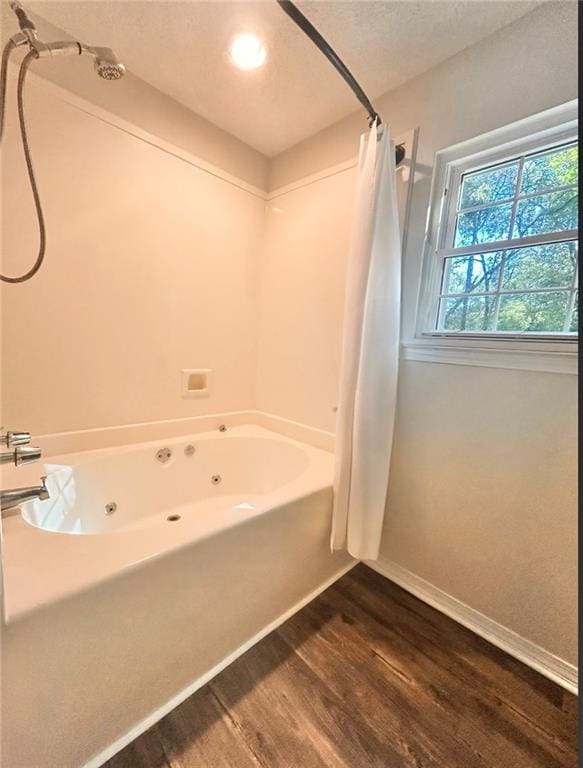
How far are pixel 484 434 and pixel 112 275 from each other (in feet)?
6.47

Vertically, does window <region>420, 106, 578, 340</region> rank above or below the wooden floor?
above

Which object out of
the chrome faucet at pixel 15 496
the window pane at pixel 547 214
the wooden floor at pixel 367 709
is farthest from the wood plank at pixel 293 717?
the window pane at pixel 547 214

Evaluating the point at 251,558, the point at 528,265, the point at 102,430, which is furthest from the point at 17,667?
the point at 528,265

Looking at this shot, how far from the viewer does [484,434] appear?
1281 millimetres

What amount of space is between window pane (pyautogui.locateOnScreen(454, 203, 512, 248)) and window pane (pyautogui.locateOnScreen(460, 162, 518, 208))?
44mm

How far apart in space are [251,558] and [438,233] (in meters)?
1.64

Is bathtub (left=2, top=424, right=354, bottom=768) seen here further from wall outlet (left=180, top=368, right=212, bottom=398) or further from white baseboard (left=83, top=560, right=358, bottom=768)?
wall outlet (left=180, top=368, right=212, bottom=398)

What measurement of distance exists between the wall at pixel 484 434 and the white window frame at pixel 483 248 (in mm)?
36

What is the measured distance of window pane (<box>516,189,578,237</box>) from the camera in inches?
44.2

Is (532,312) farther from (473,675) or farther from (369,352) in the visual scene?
(473,675)

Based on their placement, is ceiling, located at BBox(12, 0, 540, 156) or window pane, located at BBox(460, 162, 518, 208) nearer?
ceiling, located at BBox(12, 0, 540, 156)

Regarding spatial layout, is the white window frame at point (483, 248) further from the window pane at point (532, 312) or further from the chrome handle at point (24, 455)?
the chrome handle at point (24, 455)

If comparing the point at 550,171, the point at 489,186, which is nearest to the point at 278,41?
the point at 489,186

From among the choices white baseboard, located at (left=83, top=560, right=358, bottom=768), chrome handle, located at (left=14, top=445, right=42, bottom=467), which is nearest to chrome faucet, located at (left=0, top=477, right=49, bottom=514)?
chrome handle, located at (left=14, top=445, right=42, bottom=467)
